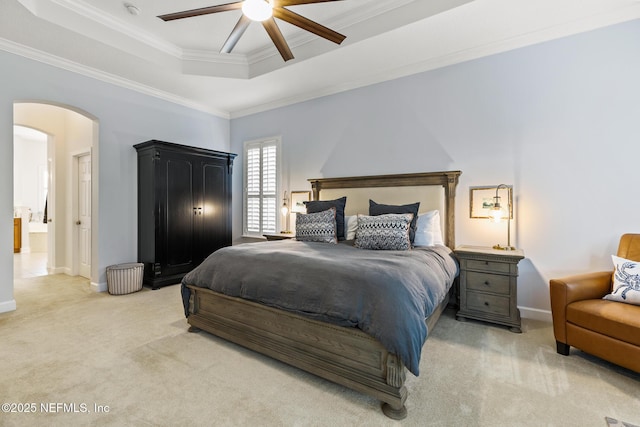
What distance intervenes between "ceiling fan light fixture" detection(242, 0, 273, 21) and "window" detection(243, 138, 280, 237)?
117 inches

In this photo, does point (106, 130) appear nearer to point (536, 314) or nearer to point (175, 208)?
point (175, 208)

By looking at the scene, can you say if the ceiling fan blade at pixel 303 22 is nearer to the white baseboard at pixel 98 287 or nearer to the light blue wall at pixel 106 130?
the light blue wall at pixel 106 130

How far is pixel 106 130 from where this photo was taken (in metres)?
4.19

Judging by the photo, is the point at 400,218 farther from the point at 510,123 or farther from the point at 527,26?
the point at 527,26

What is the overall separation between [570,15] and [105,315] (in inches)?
227

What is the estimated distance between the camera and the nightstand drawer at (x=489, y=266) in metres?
2.82

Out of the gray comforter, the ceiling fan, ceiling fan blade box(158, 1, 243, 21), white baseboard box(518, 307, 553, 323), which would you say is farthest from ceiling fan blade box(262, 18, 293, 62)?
white baseboard box(518, 307, 553, 323)

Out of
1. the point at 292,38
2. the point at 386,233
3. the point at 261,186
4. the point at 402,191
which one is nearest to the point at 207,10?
the point at 292,38

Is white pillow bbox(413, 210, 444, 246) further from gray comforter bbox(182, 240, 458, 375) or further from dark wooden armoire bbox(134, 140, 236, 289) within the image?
dark wooden armoire bbox(134, 140, 236, 289)

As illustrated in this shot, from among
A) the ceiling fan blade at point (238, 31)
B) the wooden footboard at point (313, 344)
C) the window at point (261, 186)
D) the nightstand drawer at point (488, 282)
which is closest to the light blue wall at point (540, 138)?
the nightstand drawer at point (488, 282)

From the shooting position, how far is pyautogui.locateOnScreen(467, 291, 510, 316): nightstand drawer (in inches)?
112

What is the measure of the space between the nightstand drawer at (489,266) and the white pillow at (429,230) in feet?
1.48

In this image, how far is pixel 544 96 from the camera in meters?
3.08

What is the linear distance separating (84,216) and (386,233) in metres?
5.03
